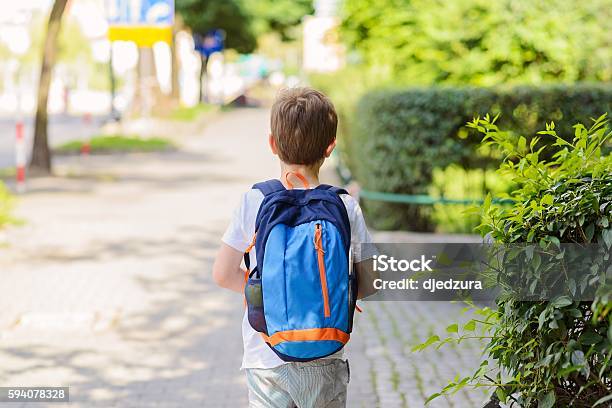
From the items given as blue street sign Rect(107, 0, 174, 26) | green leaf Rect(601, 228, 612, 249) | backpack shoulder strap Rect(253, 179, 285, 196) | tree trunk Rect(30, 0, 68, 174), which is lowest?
tree trunk Rect(30, 0, 68, 174)

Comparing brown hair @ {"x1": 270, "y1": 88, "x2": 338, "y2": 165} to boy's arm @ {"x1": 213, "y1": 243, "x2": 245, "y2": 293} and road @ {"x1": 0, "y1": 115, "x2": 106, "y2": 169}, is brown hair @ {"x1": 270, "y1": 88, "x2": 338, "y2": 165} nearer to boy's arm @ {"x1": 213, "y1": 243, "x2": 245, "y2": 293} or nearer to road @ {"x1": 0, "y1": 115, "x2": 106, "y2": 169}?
boy's arm @ {"x1": 213, "y1": 243, "x2": 245, "y2": 293}

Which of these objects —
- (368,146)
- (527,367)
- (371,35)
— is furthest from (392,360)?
(371,35)

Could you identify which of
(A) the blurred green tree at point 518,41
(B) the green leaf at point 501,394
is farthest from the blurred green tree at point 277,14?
(B) the green leaf at point 501,394

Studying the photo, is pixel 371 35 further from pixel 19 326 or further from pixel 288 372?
pixel 288 372

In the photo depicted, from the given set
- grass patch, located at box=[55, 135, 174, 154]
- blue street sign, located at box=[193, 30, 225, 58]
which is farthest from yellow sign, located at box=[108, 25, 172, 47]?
blue street sign, located at box=[193, 30, 225, 58]

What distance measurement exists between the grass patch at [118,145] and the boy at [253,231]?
2129cm

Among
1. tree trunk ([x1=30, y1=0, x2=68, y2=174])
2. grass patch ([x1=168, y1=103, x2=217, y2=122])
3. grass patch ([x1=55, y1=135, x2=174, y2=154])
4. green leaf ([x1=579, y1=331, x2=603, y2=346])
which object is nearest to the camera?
green leaf ([x1=579, y1=331, x2=603, y2=346])

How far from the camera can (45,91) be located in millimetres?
18109

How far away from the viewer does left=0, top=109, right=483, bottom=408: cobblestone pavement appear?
605 cm

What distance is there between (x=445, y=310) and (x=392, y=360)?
172 centimetres

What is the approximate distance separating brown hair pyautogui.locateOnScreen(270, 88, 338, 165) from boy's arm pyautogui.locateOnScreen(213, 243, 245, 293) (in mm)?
336

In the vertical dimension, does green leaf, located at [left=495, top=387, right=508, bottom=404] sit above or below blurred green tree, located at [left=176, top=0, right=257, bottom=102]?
above

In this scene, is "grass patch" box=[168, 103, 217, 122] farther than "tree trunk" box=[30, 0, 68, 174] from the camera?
Yes

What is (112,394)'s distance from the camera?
5.88 m
